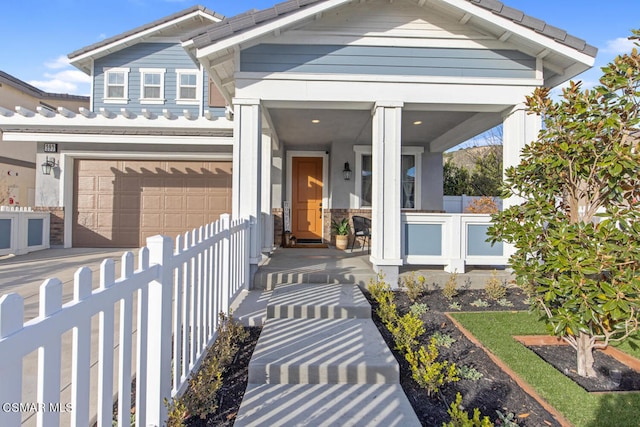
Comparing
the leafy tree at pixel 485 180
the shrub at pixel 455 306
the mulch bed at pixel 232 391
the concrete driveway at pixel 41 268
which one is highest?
the leafy tree at pixel 485 180

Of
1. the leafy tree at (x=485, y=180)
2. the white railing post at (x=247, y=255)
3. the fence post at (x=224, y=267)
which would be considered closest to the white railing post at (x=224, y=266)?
the fence post at (x=224, y=267)

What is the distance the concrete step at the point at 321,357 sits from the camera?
7.97ft

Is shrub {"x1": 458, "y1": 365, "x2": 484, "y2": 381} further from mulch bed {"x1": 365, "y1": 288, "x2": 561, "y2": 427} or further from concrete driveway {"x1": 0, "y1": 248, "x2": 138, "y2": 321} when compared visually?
concrete driveway {"x1": 0, "y1": 248, "x2": 138, "y2": 321}

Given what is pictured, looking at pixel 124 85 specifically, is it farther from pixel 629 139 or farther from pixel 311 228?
pixel 629 139

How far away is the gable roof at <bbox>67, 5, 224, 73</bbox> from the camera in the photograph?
9969 mm

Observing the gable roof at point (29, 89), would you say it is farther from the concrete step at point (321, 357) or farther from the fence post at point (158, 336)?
the fence post at point (158, 336)

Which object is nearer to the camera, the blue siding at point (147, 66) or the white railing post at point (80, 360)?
the white railing post at point (80, 360)

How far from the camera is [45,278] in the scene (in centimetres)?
503

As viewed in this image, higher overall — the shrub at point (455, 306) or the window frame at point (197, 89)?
the window frame at point (197, 89)

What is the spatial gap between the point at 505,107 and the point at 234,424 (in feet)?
16.7

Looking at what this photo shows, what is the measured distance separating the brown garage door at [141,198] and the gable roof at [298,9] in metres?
4.46

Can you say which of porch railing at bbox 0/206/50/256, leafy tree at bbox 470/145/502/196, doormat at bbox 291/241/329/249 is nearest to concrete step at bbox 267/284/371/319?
doormat at bbox 291/241/329/249

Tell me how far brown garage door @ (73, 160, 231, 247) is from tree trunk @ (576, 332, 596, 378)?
23.9 ft

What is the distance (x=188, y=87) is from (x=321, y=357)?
998 centimetres
